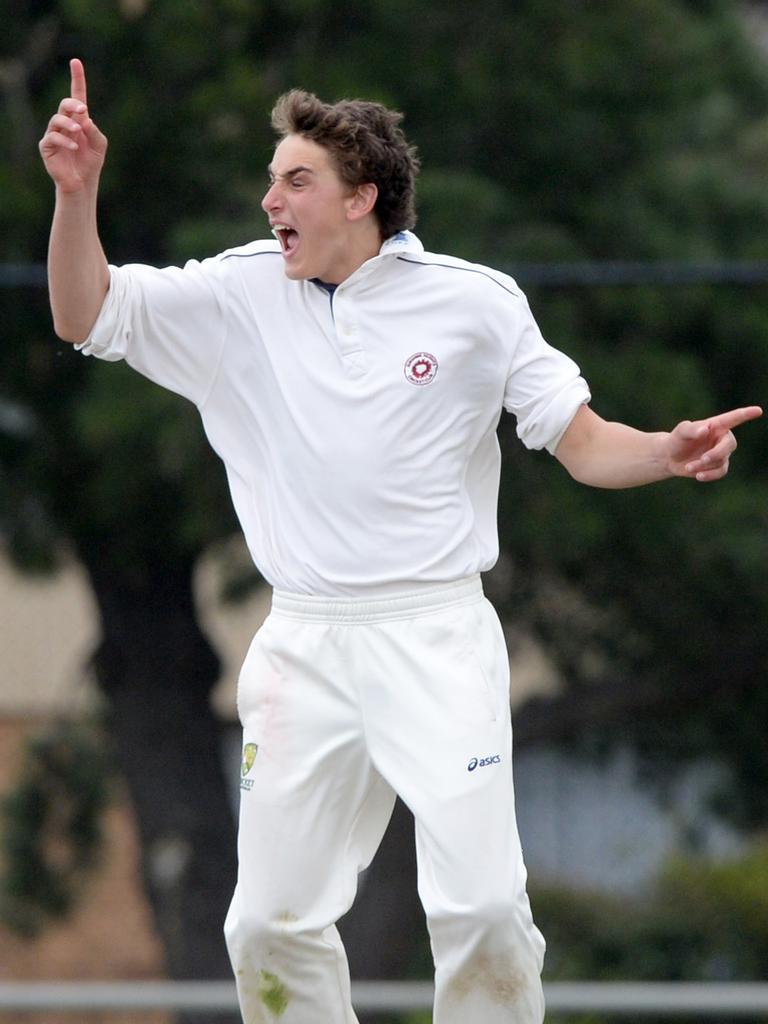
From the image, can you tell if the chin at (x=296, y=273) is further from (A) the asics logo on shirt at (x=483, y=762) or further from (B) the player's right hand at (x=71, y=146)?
(A) the asics logo on shirt at (x=483, y=762)

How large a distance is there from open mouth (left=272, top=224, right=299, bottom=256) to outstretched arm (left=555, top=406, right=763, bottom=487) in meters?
0.53

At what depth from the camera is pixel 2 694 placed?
6766 mm

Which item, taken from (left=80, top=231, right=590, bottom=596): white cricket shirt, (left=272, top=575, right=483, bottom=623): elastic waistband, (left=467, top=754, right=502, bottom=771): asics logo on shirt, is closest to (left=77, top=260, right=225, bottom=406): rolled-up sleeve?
(left=80, top=231, right=590, bottom=596): white cricket shirt

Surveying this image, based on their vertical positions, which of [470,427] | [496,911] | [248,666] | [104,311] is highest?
[104,311]

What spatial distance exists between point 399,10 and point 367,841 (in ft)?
14.1

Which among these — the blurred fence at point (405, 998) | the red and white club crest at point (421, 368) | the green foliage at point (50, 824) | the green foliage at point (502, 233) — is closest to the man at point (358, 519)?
the red and white club crest at point (421, 368)

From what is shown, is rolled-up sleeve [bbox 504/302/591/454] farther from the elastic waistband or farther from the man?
the elastic waistband

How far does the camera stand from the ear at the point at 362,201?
281cm

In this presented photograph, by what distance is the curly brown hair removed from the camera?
279 centimetres

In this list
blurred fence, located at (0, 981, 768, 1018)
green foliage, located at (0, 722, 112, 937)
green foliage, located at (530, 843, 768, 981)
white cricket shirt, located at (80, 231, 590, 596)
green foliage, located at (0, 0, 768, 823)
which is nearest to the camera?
white cricket shirt, located at (80, 231, 590, 596)

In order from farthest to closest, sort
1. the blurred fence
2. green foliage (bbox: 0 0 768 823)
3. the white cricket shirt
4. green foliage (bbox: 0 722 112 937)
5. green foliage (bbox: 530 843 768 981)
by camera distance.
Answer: green foliage (bbox: 530 843 768 981) → green foliage (bbox: 0 722 112 937) → green foliage (bbox: 0 0 768 823) → the blurred fence → the white cricket shirt

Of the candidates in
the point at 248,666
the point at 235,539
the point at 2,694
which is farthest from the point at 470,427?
the point at 2,694

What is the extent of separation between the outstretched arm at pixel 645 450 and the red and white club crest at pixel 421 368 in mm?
250

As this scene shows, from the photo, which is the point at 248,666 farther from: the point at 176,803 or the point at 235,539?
the point at 176,803
